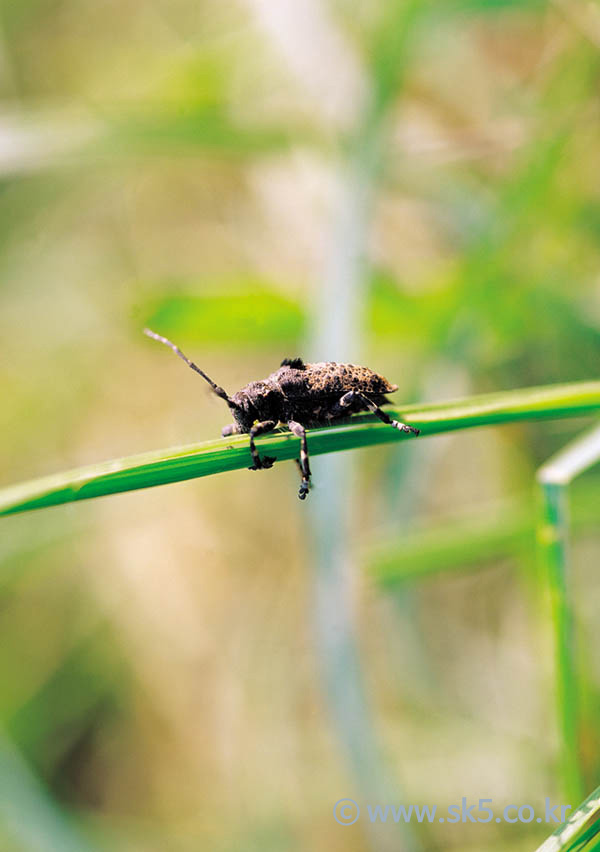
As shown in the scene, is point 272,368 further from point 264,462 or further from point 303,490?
point 264,462

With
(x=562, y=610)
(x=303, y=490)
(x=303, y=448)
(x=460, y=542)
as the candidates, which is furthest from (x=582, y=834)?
(x=460, y=542)

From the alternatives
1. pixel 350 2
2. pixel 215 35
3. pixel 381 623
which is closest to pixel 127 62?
pixel 215 35

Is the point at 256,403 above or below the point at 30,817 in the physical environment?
above

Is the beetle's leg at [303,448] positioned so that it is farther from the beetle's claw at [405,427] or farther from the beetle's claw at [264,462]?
the beetle's claw at [405,427]

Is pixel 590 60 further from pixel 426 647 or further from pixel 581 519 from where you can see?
pixel 426 647

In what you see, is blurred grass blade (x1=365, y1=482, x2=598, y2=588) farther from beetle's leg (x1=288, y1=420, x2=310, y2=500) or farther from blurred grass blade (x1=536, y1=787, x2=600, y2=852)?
blurred grass blade (x1=536, y1=787, x2=600, y2=852)

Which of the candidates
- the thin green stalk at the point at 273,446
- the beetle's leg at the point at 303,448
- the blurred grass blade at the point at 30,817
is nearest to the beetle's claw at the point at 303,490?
the beetle's leg at the point at 303,448

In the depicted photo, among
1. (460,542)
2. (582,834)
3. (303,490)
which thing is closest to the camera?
(582,834)
